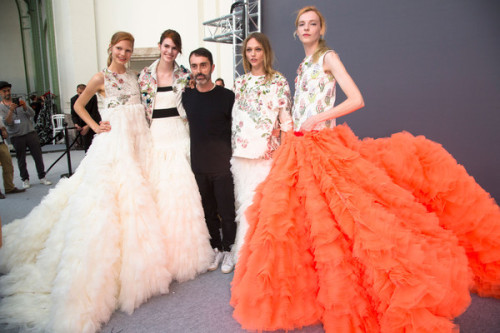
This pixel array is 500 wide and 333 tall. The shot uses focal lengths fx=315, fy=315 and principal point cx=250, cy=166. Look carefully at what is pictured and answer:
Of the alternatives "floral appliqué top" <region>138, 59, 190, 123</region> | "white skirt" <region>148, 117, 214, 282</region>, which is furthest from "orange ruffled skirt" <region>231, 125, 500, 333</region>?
"floral appliqué top" <region>138, 59, 190, 123</region>

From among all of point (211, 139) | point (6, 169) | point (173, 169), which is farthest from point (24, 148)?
point (211, 139)

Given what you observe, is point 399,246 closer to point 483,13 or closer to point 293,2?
point 483,13

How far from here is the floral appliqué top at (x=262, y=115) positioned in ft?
8.14

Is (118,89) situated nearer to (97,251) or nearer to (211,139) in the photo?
(211,139)

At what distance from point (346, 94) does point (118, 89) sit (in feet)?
5.90

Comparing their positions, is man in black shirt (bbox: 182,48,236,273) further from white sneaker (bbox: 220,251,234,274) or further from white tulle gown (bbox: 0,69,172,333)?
white tulle gown (bbox: 0,69,172,333)

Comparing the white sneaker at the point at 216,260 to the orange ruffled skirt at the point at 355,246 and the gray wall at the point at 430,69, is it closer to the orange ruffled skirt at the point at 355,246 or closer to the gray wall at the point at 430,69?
the orange ruffled skirt at the point at 355,246

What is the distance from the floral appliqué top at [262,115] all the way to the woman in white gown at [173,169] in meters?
0.53

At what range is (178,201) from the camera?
253 centimetres

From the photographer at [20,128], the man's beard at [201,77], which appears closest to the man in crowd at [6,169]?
the photographer at [20,128]

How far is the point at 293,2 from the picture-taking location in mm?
5648

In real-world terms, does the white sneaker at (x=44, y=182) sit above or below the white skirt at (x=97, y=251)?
below

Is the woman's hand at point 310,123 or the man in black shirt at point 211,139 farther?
the man in black shirt at point 211,139

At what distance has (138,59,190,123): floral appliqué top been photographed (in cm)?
264
